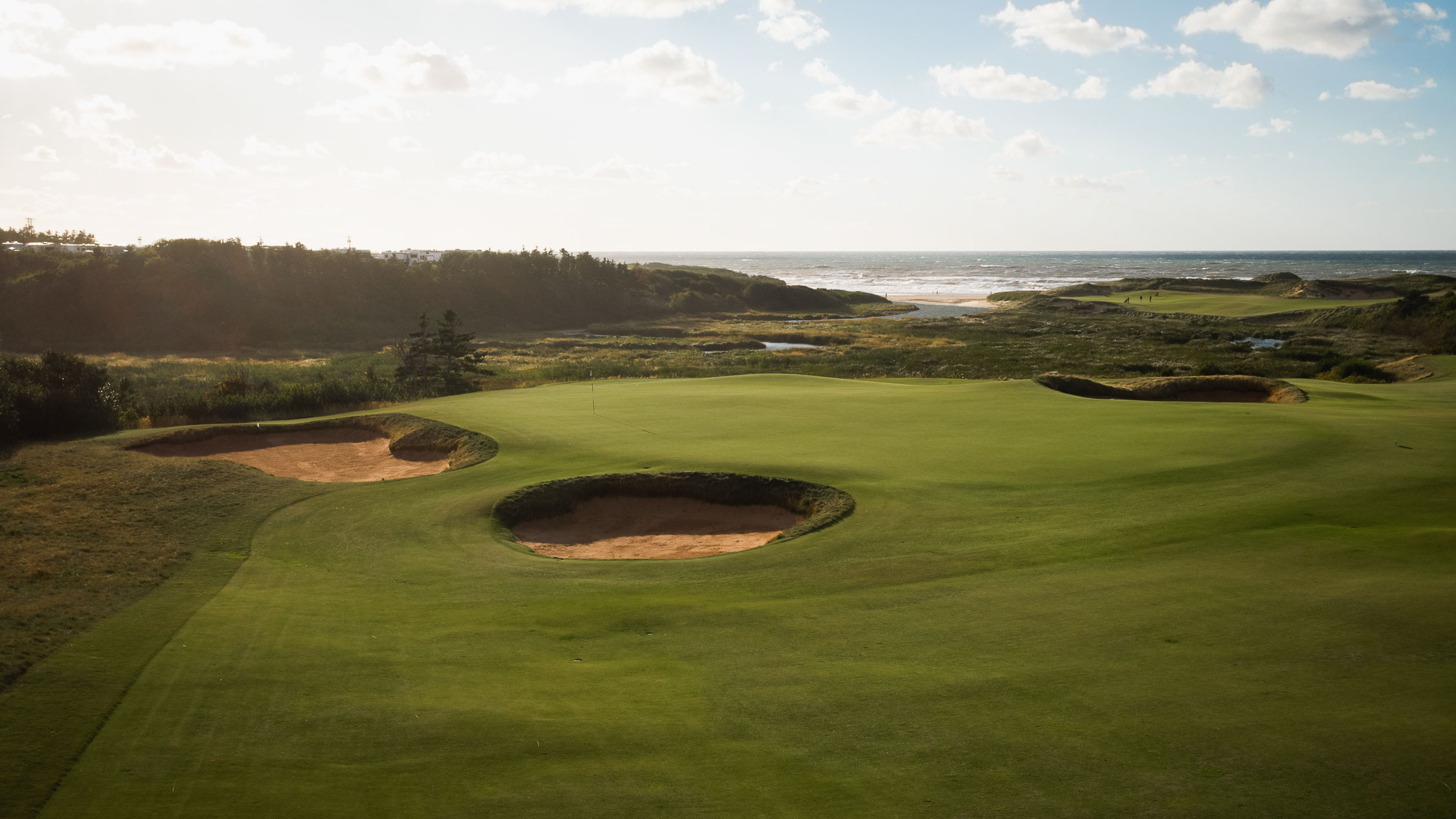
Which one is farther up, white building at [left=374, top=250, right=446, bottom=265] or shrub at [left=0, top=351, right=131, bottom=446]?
white building at [left=374, top=250, right=446, bottom=265]

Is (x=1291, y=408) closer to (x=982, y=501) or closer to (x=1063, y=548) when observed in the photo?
(x=982, y=501)

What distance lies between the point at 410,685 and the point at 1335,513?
11.1 metres

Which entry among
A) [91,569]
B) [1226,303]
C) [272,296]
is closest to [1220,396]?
[91,569]

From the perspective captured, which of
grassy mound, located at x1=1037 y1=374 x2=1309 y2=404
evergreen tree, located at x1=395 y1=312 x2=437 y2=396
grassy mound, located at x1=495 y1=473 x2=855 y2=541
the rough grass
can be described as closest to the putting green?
the rough grass

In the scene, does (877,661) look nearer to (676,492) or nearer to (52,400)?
(676,492)

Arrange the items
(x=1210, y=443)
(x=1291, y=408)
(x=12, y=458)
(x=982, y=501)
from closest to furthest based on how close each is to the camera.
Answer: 1. (x=982, y=501)
2. (x=1210, y=443)
3. (x=12, y=458)
4. (x=1291, y=408)

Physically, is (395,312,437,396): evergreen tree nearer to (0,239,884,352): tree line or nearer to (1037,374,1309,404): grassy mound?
(1037,374,1309,404): grassy mound

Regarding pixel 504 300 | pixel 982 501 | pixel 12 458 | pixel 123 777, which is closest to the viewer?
pixel 123 777

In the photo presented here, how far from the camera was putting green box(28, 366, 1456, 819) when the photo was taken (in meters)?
5.17

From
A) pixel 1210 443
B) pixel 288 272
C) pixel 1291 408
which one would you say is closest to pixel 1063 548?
pixel 1210 443

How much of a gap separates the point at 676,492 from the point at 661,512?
486mm

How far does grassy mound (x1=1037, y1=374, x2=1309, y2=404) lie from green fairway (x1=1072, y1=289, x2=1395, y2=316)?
47.4m

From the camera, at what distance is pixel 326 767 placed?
5570 mm

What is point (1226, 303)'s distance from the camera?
7481 cm
